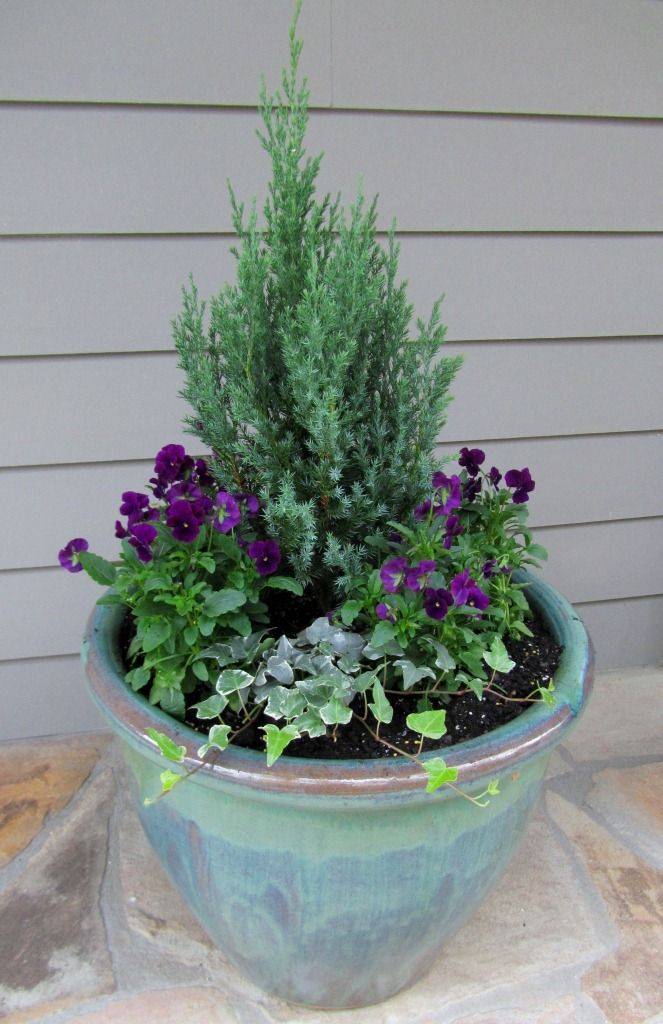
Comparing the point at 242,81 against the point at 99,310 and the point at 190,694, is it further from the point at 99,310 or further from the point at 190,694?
the point at 190,694

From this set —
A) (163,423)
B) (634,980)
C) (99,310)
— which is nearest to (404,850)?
(634,980)

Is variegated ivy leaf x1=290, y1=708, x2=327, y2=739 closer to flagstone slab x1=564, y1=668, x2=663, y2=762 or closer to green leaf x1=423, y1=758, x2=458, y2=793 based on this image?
green leaf x1=423, y1=758, x2=458, y2=793

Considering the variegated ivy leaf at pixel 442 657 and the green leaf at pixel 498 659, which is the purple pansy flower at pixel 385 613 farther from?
the green leaf at pixel 498 659

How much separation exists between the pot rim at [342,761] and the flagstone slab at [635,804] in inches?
29.7

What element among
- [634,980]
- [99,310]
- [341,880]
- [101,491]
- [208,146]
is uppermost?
[208,146]

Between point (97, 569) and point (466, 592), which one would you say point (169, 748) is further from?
point (466, 592)

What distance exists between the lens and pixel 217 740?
116 cm

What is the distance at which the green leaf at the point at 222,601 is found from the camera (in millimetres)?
1307

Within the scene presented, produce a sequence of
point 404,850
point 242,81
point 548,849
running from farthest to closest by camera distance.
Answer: point 548,849
point 242,81
point 404,850

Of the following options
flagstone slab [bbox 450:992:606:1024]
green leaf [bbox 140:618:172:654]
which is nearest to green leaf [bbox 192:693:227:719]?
green leaf [bbox 140:618:172:654]

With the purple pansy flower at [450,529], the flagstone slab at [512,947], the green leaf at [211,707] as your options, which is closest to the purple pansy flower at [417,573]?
the purple pansy flower at [450,529]

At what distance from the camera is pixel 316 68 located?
1.78m

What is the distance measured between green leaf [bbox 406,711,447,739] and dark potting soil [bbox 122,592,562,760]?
0.08 metres

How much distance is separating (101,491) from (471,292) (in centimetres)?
107
